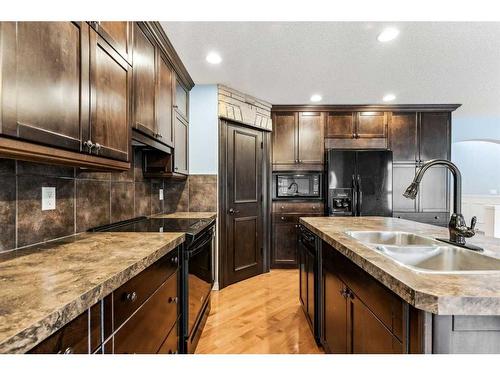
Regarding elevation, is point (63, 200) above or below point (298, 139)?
below

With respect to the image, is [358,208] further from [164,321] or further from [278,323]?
[164,321]

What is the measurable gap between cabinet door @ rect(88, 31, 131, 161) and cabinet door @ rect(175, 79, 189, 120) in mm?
1140

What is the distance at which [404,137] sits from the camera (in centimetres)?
406

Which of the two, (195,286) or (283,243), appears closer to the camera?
(195,286)

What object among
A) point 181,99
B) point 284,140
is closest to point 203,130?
point 181,99

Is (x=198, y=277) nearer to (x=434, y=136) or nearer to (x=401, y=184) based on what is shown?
(x=401, y=184)

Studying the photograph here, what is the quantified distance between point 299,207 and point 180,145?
205cm

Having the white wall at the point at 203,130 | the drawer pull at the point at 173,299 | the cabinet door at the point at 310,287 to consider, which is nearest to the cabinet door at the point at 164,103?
the white wall at the point at 203,130

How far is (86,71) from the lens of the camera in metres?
1.19

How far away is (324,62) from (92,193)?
244cm

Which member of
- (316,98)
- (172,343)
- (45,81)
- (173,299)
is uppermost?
(316,98)

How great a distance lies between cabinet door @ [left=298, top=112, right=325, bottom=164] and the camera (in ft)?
13.4

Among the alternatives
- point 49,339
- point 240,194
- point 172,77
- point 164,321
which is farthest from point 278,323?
point 172,77

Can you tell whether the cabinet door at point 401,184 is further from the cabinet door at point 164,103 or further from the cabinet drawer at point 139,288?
the cabinet drawer at point 139,288
